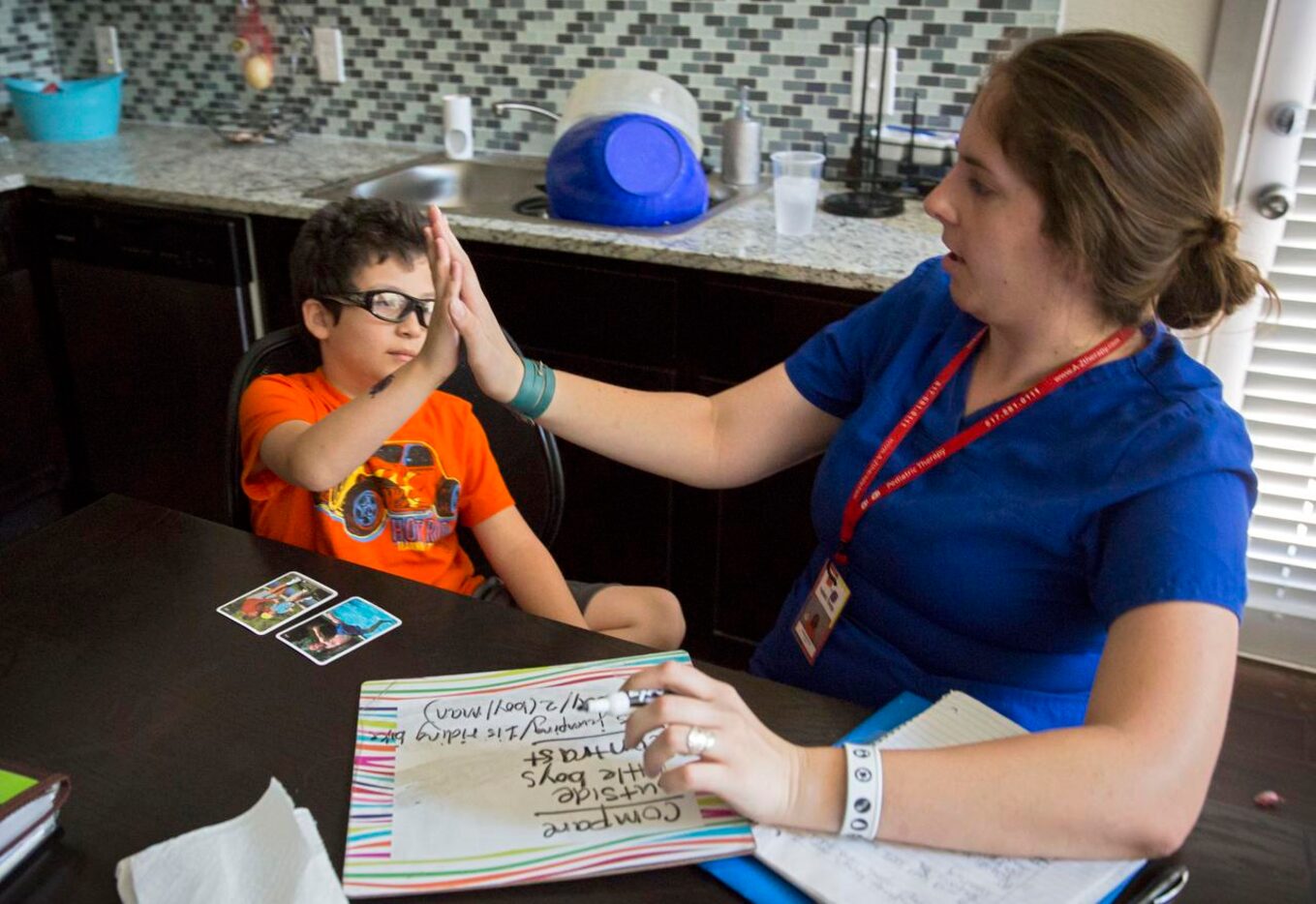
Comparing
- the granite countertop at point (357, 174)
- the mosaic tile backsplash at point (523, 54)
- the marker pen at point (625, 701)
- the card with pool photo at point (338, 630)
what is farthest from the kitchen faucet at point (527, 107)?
the marker pen at point (625, 701)

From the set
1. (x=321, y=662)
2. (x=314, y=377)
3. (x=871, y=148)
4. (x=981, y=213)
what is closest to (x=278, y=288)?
(x=314, y=377)

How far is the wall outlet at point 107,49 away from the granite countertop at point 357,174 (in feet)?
0.55

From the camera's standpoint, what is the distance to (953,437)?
1.26 meters

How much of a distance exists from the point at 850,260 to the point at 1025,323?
91 centimetres

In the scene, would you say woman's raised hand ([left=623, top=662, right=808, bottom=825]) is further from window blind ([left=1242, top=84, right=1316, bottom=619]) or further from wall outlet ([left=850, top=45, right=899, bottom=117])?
wall outlet ([left=850, top=45, right=899, bottom=117])

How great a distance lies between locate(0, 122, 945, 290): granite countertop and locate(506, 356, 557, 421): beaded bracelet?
30.9 inches

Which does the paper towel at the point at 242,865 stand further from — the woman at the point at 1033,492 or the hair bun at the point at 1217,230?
the hair bun at the point at 1217,230

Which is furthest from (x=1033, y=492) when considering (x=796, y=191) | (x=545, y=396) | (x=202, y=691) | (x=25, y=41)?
(x=25, y=41)

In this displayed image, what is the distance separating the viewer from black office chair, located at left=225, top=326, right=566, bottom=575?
1605mm

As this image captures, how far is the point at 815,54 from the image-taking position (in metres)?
2.62

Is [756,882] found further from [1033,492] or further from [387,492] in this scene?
[387,492]

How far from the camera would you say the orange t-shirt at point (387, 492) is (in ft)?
4.97

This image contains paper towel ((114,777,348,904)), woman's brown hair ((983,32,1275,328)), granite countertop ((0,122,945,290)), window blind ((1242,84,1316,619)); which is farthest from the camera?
window blind ((1242,84,1316,619))

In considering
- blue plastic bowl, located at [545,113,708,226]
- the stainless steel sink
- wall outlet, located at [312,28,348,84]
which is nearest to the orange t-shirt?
blue plastic bowl, located at [545,113,708,226]
